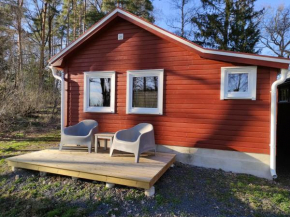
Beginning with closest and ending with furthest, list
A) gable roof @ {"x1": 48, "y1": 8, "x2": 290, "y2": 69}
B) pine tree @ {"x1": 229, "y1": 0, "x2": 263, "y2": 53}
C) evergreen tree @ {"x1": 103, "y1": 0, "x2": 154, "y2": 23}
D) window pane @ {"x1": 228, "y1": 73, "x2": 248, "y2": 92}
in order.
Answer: gable roof @ {"x1": 48, "y1": 8, "x2": 290, "y2": 69} → window pane @ {"x1": 228, "y1": 73, "x2": 248, "y2": 92} → pine tree @ {"x1": 229, "y1": 0, "x2": 263, "y2": 53} → evergreen tree @ {"x1": 103, "y1": 0, "x2": 154, "y2": 23}

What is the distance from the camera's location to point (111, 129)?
5535mm

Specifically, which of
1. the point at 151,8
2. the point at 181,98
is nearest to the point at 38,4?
the point at 151,8

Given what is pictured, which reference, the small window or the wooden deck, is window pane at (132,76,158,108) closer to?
the wooden deck

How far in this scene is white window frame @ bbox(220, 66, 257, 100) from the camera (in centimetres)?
415

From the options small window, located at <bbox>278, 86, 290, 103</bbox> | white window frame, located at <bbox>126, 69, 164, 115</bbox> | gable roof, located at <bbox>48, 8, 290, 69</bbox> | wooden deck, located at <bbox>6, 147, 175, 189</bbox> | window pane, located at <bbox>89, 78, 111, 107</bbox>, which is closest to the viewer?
wooden deck, located at <bbox>6, 147, 175, 189</bbox>

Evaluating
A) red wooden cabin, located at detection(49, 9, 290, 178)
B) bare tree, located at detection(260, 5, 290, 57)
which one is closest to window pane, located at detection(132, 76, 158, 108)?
red wooden cabin, located at detection(49, 9, 290, 178)

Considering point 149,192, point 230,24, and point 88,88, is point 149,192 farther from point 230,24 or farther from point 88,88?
point 230,24

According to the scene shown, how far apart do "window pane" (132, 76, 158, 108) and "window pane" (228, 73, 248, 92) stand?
1768mm

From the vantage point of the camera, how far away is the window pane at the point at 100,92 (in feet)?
18.5

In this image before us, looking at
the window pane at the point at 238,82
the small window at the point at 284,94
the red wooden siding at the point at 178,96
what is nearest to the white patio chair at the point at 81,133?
the red wooden siding at the point at 178,96

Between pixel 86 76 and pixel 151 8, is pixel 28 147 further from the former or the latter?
pixel 151 8

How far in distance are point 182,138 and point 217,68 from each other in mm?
1836

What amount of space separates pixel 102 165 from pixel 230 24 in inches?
468

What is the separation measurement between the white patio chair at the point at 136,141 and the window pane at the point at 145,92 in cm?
67
